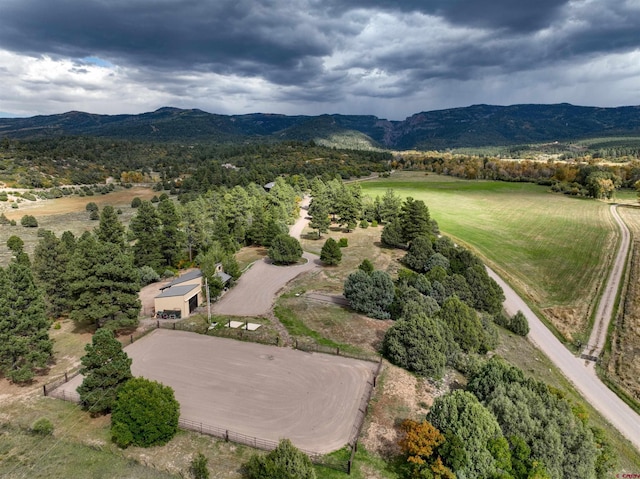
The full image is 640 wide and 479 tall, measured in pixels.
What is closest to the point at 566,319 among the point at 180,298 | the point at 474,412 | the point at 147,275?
the point at 474,412

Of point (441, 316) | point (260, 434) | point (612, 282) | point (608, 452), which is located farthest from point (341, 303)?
point (612, 282)

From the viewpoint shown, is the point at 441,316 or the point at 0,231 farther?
the point at 0,231

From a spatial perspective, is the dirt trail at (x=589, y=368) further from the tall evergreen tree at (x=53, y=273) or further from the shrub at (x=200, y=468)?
the tall evergreen tree at (x=53, y=273)

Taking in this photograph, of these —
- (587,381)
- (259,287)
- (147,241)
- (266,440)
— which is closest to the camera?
(266,440)

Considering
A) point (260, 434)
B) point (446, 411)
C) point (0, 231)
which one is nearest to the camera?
point (446, 411)

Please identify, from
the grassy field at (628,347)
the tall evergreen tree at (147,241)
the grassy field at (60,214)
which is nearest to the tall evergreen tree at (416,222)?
the grassy field at (628,347)

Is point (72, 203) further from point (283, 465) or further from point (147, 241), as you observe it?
point (283, 465)

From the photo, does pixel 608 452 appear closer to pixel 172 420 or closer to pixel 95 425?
pixel 172 420
